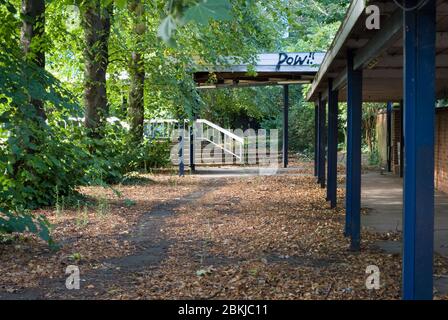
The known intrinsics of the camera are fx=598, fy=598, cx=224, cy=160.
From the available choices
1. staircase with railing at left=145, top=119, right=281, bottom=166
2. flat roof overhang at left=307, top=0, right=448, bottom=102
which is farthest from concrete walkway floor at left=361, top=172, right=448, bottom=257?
staircase with railing at left=145, top=119, right=281, bottom=166

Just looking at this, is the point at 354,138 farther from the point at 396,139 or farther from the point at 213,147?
the point at 213,147

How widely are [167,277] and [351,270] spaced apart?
208cm

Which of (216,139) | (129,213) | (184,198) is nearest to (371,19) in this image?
(129,213)

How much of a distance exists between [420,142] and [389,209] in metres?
8.24

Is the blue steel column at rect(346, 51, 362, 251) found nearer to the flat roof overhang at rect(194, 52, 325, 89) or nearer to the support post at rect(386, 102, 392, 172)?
the flat roof overhang at rect(194, 52, 325, 89)

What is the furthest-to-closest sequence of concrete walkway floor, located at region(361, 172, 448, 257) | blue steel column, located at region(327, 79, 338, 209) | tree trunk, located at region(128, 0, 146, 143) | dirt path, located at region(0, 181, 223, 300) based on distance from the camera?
tree trunk, located at region(128, 0, 146, 143), blue steel column, located at region(327, 79, 338, 209), concrete walkway floor, located at region(361, 172, 448, 257), dirt path, located at region(0, 181, 223, 300)

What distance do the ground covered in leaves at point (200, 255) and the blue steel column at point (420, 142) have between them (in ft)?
3.67

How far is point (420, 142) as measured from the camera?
4527 mm

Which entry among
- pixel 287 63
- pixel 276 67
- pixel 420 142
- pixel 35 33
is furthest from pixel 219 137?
pixel 420 142

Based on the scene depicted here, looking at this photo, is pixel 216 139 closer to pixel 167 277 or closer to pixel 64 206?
pixel 64 206

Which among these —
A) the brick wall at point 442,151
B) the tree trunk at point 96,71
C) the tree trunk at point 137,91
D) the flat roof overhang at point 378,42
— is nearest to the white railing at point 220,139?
the tree trunk at point 137,91

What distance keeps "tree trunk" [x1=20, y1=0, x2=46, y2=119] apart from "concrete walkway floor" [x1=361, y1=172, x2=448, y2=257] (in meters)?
5.92

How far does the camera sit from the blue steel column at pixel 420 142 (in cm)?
450

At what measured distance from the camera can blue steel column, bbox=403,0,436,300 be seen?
4.50 m
